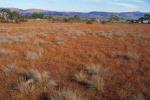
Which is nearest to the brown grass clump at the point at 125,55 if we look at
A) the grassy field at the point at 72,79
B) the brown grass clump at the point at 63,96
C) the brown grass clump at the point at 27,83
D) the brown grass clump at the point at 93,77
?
the grassy field at the point at 72,79

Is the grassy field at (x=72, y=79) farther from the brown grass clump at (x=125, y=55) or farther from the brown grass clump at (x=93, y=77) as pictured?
the brown grass clump at (x=125, y=55)

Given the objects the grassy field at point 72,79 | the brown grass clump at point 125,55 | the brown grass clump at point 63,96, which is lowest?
the brown grass clump at point 125,55

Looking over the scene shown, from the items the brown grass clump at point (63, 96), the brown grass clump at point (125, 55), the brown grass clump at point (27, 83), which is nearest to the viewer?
the brown grass clump at point (63, 96)

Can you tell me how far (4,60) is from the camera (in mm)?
10898

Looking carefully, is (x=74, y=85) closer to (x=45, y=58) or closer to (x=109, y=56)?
(x=45, y=58)

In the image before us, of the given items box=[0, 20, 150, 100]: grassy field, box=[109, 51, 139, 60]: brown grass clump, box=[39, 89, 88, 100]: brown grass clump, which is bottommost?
box=[109, 51, 139, 60]: brown grass clump

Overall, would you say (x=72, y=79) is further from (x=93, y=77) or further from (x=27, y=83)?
(x=27, y=83)

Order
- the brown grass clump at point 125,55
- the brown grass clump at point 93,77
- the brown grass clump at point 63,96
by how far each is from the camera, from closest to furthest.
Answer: the brown grass clump at point 63,96
the brown grass clump at point 93,77
the brown grass clump at point 125,55

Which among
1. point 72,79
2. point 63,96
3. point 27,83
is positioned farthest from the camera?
point 72,79

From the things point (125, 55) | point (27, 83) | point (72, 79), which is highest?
point (27, 83)

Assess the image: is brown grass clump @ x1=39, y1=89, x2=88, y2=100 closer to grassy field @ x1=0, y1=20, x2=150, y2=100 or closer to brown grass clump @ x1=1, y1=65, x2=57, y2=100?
grassy field @ x1=0, y1=20, x2=150, y2=100

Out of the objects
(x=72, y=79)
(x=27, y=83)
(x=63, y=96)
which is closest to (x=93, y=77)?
(x=72, y=79)

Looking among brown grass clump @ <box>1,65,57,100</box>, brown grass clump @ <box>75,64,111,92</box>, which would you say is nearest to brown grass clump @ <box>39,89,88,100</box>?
brown grass clump @ <box>1,65,57,100</box>

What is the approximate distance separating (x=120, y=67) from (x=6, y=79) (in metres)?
4.36
